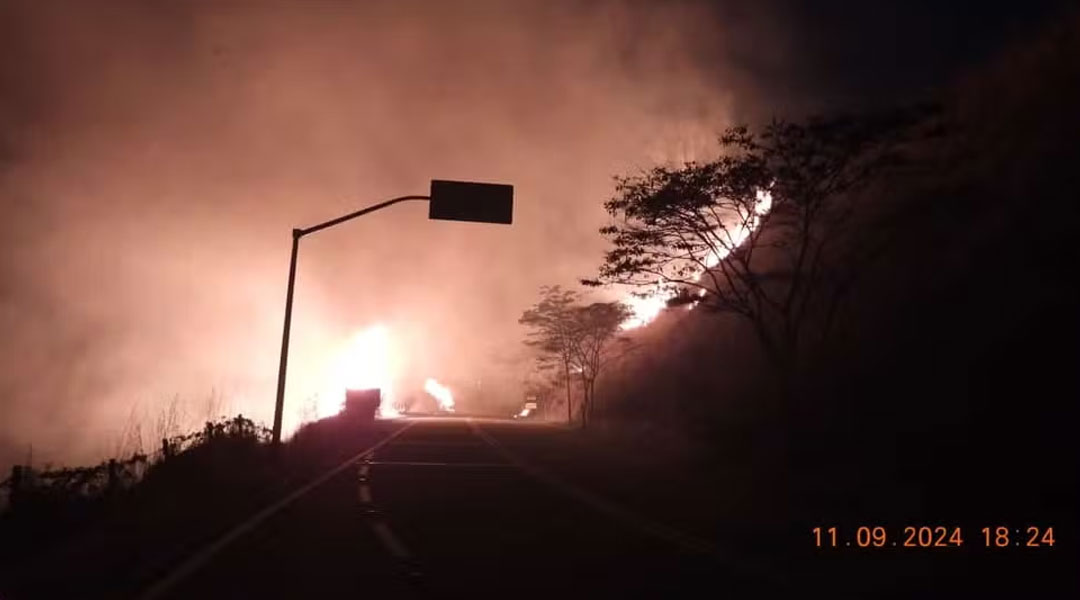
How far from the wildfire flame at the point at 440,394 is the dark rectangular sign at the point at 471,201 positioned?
111 metres

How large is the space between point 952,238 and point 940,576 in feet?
65.7

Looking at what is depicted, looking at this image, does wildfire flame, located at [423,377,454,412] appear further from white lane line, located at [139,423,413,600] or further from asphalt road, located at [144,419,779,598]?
asphalt road, located at [144,419,779,598]

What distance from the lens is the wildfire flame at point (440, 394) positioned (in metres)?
129

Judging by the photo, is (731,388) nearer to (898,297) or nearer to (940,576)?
(898,297)

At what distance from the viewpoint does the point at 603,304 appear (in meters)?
54.9

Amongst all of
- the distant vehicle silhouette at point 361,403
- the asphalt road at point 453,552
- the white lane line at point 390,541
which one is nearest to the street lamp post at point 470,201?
the asphalt road at point 453,552

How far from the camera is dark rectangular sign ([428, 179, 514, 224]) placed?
60.0 ft

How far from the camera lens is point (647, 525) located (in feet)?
39.3

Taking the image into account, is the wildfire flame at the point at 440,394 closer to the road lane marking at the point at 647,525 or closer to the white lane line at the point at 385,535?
the road lane marking at the point at 647,525

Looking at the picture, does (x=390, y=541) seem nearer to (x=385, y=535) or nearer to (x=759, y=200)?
(x=385, y=535)

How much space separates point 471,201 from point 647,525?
8.96 m

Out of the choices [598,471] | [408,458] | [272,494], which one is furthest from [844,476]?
[408,458]

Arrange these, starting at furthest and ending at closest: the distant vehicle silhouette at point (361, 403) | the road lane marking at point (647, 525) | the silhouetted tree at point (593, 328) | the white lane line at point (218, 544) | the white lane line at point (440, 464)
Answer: the silhouetted tree at point (593, 328)
the distant vehicle silhouette at point (361, 403)
the white lane line at point (440, 464)
the road lane marking at point (647, 525)
the white lane line at point (218, 544)

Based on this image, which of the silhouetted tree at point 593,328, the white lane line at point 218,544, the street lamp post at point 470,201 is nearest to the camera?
the white lane line at point 218,544
